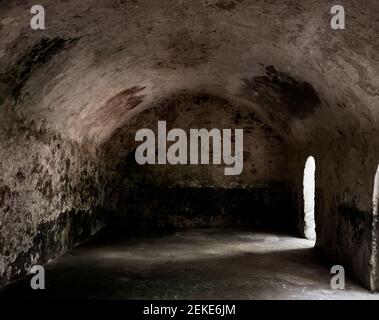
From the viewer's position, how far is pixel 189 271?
5.84 m

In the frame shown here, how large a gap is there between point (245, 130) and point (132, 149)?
2.73m

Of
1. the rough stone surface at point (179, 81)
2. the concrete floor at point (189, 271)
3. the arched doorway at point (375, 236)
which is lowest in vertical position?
the concrete floor at point (189, 271)

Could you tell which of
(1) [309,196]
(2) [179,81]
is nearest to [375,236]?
(1) [309,196]

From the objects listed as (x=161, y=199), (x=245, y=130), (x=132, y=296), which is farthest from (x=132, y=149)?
(x=132, y=296)

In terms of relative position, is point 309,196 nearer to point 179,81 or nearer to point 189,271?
point 179,81

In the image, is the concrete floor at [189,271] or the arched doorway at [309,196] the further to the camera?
the arched doorway at [309,196]

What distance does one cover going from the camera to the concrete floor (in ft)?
15.7

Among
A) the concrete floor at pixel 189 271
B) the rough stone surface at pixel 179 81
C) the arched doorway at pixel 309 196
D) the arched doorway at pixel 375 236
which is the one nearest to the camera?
the rough stone surface at pixel 179 81

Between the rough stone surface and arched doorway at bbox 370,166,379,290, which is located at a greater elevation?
the rough stone surface

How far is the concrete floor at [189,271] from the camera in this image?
4.77 metres

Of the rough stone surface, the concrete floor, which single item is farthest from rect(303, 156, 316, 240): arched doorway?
the rough stone surface

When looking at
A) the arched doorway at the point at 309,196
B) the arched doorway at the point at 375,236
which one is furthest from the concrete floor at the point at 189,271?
the arched doorway at the point at 309,196

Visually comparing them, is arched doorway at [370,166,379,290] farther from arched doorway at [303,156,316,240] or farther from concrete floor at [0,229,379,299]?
arched doorway at [303,156,316,240]

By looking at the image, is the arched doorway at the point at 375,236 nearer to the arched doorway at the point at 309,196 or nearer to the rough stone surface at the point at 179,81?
the rough stone surface at the point at 179,81
